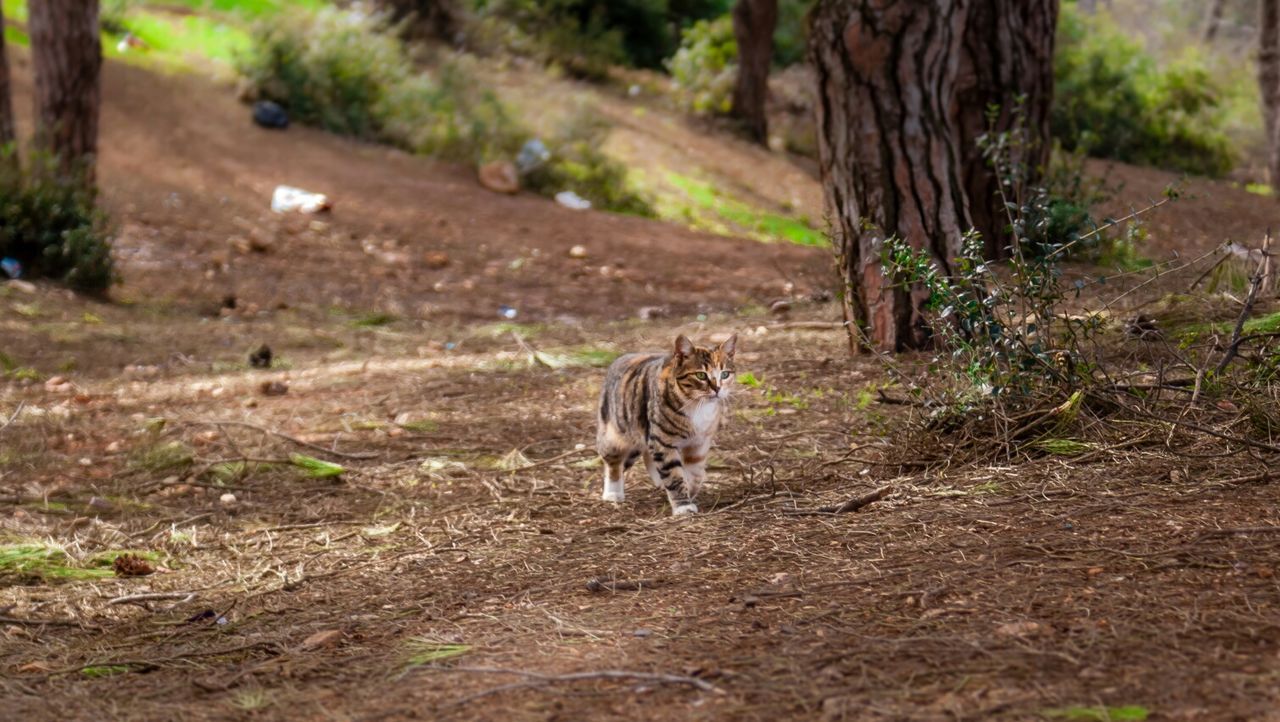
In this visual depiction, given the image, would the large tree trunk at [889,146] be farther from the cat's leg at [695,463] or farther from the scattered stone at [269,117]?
the scattered stone at [269,117]

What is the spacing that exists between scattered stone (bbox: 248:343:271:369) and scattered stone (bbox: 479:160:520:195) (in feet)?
26.8

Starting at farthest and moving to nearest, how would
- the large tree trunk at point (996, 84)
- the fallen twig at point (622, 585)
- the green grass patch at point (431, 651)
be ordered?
the large tree trunk at point (996, 84) < the fallen twig at point (622, 585) < the green grass patch at point (431, 651)

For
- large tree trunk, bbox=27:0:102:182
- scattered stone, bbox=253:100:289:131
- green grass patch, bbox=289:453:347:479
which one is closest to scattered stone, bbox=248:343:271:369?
green grass patch, bbox=289:453:347:479

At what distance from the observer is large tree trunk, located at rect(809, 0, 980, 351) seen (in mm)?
7328

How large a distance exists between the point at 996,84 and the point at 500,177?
10.2 metres

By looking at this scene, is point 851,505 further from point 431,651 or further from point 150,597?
point 150,597

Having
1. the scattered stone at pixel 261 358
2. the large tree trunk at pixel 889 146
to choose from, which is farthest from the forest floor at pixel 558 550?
the large tree trunk at pixel 889 146

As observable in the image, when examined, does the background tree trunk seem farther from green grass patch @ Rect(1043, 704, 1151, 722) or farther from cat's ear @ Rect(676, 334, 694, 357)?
green grass patch @ Rect(1043, 704, 1151, 722)

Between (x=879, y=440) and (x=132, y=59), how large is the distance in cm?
1783

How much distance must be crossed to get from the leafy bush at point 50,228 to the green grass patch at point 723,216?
24.0 ft

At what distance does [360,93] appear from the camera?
1978 centimetres

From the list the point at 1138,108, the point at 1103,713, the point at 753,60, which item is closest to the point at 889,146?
the point at 1103,713

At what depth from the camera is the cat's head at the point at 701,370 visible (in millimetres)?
5410

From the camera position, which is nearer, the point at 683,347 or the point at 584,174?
the point at 683,347
